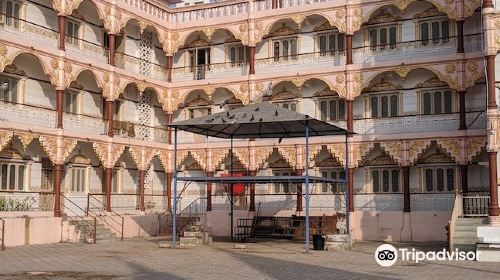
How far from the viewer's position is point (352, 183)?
34719mm

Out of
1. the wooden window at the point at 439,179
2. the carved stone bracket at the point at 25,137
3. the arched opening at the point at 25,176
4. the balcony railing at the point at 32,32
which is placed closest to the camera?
the carved stone bracket at the point at 25,137

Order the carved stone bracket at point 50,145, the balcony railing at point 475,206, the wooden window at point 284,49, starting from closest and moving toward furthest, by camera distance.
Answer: the balcony railing at point 475,206 → the carved stone bracket at point 50,145 → the wooden window at point 284,49

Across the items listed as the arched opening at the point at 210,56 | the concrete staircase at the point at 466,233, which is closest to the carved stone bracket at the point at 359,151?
the concrete staircase at the point at 466,233

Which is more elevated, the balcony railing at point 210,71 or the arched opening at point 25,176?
the balcony railing at point 210,71

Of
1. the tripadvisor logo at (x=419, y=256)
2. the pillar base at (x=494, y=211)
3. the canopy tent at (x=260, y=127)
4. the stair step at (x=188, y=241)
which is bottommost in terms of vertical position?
the tripadvisor logo at (x=419, y=256)

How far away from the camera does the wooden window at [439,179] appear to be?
33.7m

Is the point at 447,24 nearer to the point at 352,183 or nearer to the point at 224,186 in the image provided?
the point at 352,183

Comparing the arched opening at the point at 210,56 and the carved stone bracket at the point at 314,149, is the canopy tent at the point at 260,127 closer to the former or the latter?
the carved stone bracket at the point at 314,149

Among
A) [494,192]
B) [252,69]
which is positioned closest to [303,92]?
[252,69]

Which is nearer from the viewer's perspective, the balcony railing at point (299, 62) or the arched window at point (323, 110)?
the balcony railing at point (299, 62)

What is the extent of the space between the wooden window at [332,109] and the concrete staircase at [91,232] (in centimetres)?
1391

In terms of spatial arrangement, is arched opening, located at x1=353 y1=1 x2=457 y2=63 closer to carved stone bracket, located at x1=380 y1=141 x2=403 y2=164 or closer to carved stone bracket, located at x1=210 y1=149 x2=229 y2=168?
carved stone bracket, located at x1=380 y1=141 x2=403 y2=164

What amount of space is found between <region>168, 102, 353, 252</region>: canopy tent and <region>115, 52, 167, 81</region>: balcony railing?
7959 mm

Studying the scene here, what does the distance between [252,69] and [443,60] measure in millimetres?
10899
